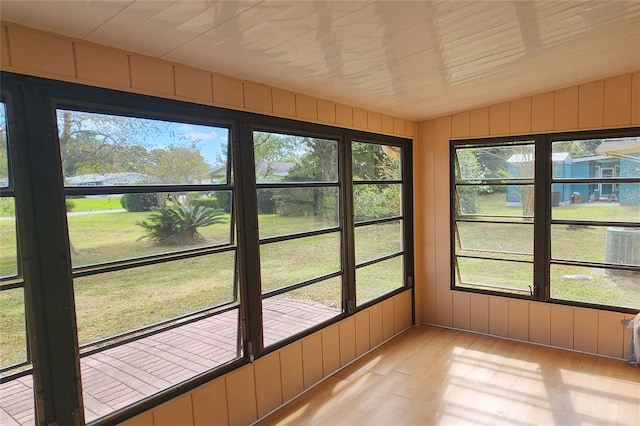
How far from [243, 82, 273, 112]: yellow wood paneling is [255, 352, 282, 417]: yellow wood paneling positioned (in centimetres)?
162

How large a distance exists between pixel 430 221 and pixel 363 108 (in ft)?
5.05

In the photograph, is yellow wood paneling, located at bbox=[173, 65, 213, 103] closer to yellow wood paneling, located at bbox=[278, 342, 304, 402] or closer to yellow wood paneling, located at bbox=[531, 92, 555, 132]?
yellow wood paneling, located at bbox=[278, 342, 304, 402]

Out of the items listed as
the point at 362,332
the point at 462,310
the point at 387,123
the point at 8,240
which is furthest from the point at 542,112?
the point at 8,240

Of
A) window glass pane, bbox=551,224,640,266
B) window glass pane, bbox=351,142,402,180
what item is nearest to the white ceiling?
window glass pane, bbox=351,142,402,180

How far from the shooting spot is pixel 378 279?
390 centimetres

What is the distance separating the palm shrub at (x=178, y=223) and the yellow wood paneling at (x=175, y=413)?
836 mm

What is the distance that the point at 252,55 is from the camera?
206 centimetres

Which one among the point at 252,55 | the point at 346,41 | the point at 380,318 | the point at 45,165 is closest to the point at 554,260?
the point at 380,318

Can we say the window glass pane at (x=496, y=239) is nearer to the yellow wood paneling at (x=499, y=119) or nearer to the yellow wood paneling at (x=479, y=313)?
the yellow wood paneling at (x=479, y=313)

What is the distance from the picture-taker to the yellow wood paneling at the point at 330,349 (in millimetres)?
3205

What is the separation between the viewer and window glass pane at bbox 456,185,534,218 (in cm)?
385

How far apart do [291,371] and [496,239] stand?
2435 millimetres

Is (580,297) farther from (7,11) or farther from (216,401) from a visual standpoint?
(7,11)

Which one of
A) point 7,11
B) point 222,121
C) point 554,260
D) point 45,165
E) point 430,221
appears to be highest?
point 7,11
